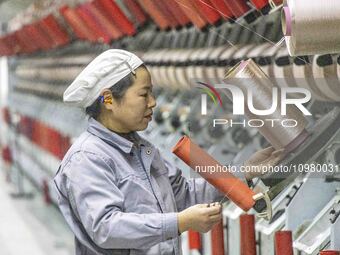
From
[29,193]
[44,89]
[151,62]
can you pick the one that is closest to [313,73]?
[151,62]

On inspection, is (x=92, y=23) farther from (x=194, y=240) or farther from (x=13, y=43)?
(x=13, y=43)

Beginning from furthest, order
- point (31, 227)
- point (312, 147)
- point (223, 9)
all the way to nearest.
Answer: point (31, 227), point (223, 9), point (312, 147)

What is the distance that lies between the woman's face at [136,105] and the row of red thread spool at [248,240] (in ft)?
1.29

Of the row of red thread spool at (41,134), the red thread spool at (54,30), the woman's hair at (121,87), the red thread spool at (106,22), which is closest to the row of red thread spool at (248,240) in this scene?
the woman's hair at (121,87)

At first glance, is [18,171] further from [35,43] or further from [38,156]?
[35,43]

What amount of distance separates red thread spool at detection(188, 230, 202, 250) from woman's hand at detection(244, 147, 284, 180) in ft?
2.32

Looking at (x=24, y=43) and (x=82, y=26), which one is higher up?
(x=82, y=26)

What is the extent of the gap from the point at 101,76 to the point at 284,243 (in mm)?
630

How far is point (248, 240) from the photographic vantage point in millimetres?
2455

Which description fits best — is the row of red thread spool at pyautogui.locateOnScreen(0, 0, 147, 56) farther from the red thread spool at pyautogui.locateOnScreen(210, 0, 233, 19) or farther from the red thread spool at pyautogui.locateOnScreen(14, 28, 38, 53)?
the red thread spool at pyautogui.locateOnScreen(210, 0, 233, 19)

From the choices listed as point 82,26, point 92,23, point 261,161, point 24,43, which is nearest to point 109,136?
point 261,161

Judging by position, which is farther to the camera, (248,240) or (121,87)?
(248,240)

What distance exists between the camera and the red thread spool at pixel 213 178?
2163 millimetres

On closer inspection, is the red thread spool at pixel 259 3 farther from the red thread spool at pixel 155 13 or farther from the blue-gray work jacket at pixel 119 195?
the red thread spool at pixel 155 13
